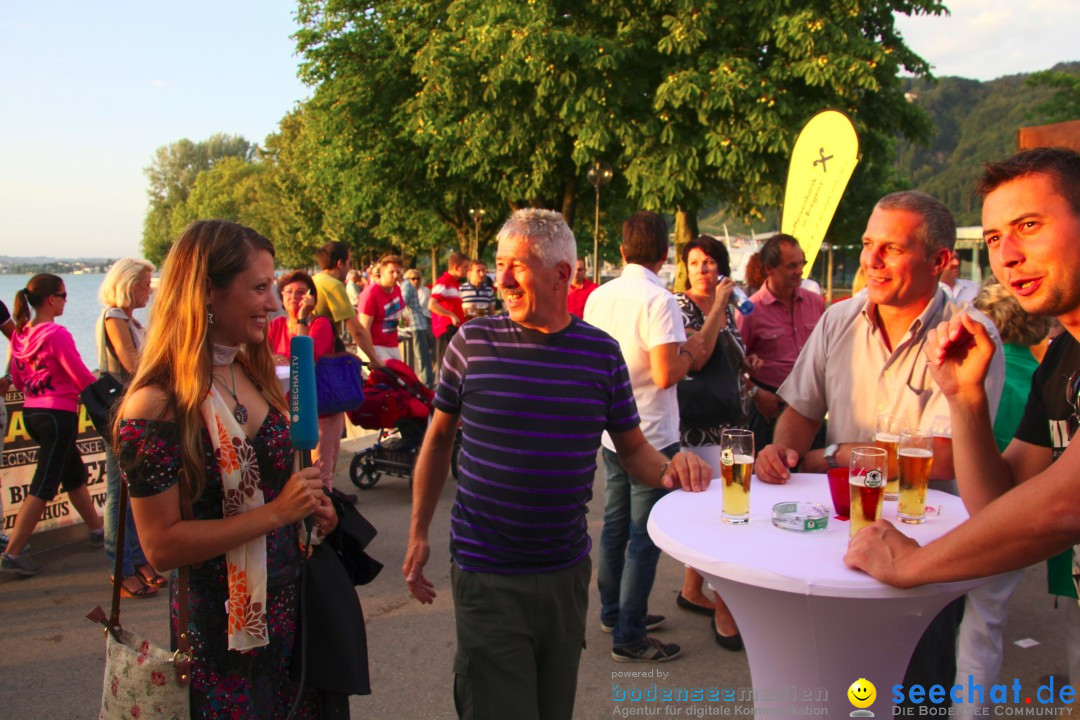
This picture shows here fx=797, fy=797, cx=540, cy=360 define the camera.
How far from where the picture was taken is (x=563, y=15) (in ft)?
57.2

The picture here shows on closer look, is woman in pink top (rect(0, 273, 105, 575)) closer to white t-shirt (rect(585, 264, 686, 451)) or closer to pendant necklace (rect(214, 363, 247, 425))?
white t-shirt (rect(585, 264, 686, 451))

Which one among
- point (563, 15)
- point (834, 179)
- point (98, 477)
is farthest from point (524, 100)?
point (98, 477)

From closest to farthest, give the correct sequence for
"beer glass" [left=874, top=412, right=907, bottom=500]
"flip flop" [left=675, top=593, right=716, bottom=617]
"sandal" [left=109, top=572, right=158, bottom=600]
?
"beer glass" [left=874, top=412, right=907, bottom=500]
"flip flop" [left=675, top=593, right=716, bottom=617]
"sandal" [left=109, top=572, right=158, bottom=600]

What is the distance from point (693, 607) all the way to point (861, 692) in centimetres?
244

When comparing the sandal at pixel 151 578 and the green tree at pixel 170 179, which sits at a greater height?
the green tree at pixel 170 179

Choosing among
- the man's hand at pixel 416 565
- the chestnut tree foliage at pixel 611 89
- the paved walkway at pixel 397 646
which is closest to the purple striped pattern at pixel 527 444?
the man's hand at pixel 416 565

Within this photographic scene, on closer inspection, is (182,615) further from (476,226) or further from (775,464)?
(476,226)

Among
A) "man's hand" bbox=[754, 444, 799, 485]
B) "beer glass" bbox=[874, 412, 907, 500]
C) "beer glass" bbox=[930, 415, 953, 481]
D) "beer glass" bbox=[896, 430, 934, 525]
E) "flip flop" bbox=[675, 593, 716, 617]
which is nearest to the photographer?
"beer glass" bbox=[896, 430, 934, 525]

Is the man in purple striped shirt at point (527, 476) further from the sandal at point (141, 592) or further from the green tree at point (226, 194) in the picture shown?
the green tree at point (226, 194)

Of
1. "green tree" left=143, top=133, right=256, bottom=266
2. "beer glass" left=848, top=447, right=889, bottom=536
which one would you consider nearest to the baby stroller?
"beer glass" left=848, top=447, right=889, bottom=536

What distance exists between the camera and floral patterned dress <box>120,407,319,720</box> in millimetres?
1918

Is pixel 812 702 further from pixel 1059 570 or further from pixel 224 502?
pixel 224 502

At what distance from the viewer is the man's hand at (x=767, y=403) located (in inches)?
197

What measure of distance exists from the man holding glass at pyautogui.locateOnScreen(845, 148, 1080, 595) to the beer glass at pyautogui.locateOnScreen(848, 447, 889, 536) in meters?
0.17
